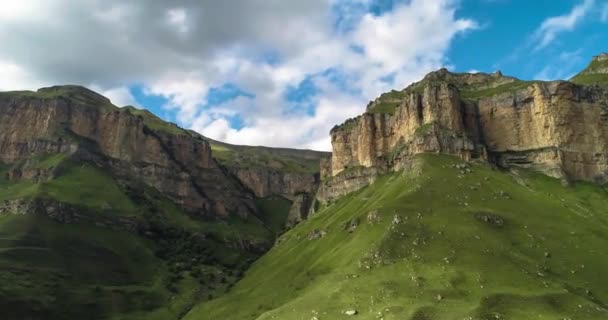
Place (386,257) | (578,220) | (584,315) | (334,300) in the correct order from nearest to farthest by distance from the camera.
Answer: (584,315) < (334,300) < (386,257) < (578,220)

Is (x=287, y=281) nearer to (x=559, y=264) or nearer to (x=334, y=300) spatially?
(x=334, y=300)

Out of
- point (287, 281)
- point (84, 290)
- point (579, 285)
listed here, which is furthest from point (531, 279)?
point (84, 290)

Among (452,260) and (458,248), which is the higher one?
(458,248)

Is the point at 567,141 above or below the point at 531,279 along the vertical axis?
above

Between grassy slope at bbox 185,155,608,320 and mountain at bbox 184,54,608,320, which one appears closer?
grassy slope at bbox 185,155,608,320

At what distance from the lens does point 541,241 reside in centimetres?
11706

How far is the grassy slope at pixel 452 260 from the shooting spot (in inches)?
3410

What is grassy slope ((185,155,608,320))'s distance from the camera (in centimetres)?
8662

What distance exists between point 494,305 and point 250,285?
101 metres

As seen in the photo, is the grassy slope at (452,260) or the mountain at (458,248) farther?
the mountain at (458,248)

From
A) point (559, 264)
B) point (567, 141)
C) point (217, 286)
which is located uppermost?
point (567, 141)

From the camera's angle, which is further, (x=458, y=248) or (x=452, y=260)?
(x=458, y=248)

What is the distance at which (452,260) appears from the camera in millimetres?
106062

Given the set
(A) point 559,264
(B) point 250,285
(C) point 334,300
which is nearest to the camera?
(C) point 334,300
